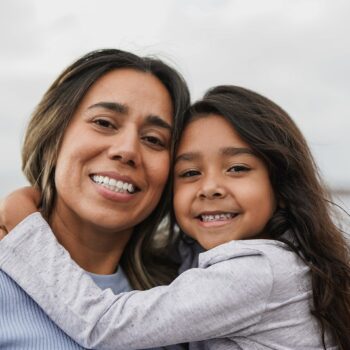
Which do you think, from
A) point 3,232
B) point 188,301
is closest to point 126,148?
point 3,232

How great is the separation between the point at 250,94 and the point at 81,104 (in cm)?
88

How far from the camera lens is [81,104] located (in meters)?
2.47

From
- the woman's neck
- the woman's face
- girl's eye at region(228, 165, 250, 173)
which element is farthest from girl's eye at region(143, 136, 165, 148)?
the woman's neck

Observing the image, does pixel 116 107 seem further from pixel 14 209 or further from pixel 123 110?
pixel 14 209

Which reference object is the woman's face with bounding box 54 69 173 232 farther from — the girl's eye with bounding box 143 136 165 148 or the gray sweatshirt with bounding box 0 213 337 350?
the gray sweatshirt with bounding box 0 213 337 350

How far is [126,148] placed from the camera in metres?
2.30

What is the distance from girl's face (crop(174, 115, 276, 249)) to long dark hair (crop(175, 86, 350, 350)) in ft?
0.20

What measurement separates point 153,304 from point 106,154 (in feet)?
2.49

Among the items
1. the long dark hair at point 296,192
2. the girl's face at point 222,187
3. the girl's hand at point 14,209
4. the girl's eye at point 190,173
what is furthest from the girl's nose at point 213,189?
the girl's hand at point 14,209

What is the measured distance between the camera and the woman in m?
2.32

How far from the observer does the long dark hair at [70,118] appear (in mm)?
2461

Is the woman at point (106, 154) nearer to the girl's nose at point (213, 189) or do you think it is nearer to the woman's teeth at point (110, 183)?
the woman's teeth at point (110, 183)

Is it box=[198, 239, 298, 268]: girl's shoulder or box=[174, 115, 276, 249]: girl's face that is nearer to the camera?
box=[198, 239, 298, 268]: girl's shoulder

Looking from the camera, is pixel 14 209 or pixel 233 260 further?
pixel 14 209
